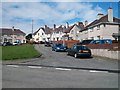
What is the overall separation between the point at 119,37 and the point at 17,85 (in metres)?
40.5

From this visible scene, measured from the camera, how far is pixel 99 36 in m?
49.2

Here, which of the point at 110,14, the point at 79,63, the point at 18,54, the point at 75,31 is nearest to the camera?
the point at 79,63

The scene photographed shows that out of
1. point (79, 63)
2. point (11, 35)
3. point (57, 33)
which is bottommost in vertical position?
point (79, 63)

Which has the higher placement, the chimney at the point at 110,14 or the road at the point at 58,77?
the chimney at the point at 110,14

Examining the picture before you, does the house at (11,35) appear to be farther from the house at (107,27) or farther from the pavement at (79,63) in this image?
the pavement at (79,63)

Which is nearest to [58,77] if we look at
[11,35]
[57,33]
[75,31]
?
[75,31]

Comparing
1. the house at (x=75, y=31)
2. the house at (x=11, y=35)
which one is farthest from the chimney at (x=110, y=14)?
the house at (x=11, y=35)

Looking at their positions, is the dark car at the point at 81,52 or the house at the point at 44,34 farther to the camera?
the house at the point at 44,34

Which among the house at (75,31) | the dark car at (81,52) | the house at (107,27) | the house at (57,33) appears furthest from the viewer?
the house at (57,33)

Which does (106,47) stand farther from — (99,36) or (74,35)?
(74,35)

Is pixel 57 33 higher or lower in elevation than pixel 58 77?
higher

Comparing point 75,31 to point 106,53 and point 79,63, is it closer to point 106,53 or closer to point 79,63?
point 106,53

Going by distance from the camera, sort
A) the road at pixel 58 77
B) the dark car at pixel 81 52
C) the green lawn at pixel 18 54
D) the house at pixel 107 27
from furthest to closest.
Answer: the house at pixel 107 27 < the dark car at pixel 81 52 < the green lawn at pixel 18 54 < the road at pixel 58 77

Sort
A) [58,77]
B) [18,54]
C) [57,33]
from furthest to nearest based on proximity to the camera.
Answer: [57,33] → [18,54] → [58,77]
